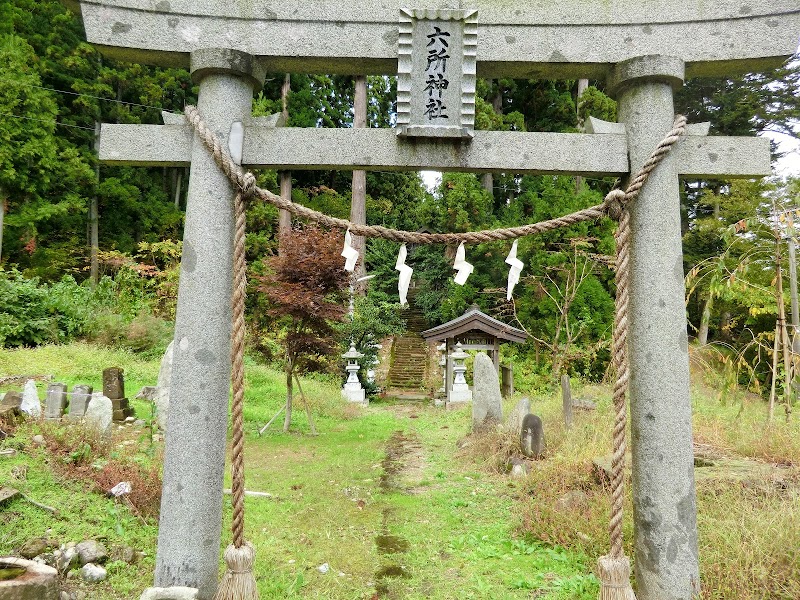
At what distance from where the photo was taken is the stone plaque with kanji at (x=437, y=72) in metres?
2.91

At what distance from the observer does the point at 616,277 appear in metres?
2.51

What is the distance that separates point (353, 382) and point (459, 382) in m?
3.02

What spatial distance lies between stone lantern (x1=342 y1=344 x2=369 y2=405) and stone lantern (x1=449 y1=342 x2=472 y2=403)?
2566 mm

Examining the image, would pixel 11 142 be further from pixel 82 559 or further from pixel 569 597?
pixel 569 597

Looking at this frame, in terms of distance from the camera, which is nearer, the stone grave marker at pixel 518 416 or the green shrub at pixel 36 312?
the stone grave marker at pixel 518 416

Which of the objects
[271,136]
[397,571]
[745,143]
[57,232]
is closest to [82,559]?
[397,571]

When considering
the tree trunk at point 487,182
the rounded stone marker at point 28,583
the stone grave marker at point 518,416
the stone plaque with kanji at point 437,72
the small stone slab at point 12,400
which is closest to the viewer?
the rounded stone marker at point 28,583

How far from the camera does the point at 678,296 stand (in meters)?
2.80

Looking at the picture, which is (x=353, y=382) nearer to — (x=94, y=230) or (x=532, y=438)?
(x=532, y=438)

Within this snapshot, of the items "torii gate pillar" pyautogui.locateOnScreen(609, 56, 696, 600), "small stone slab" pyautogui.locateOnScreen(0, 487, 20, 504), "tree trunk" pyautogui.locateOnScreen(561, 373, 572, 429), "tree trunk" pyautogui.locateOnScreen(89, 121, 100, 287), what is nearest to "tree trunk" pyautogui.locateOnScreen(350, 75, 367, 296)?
"tree trunk" pyautogui.locateOnScreen(89, 121, 100, 287)

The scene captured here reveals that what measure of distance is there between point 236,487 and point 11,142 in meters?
15.5

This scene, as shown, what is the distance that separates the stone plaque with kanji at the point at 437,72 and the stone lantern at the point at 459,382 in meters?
10.9

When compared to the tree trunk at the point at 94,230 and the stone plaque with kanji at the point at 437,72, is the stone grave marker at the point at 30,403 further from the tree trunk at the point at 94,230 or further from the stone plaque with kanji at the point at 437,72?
the tree trunk at the point at 94,230

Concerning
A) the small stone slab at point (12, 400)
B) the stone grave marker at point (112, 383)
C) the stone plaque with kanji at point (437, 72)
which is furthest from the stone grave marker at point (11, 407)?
the stone plaque with kanji at point (437, 72)
